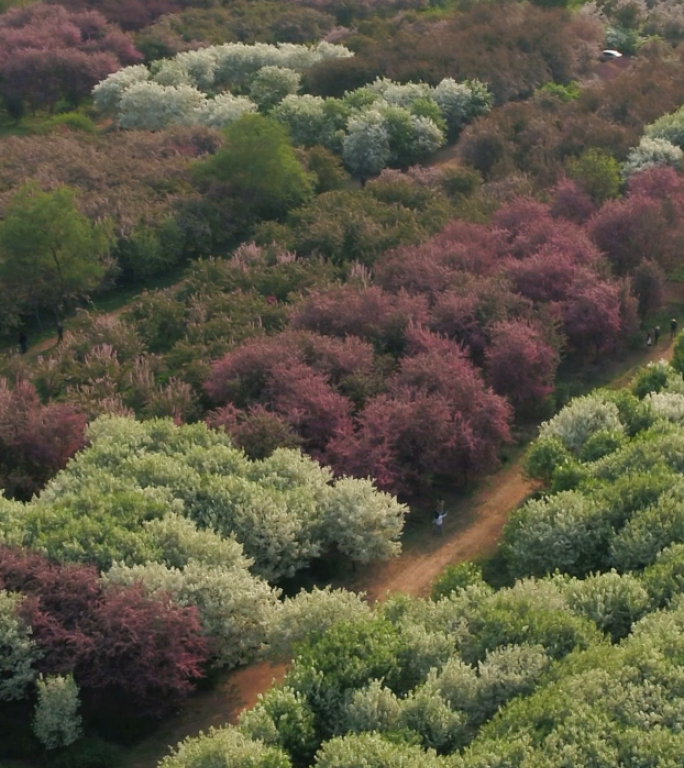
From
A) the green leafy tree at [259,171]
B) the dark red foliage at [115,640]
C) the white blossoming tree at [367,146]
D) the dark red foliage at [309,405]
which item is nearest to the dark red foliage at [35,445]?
the dark red foliage at [309,405]

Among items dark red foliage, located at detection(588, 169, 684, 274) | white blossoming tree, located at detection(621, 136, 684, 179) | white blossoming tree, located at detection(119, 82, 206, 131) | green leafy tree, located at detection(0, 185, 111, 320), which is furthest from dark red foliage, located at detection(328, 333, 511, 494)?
white blossoming tree, located at detection(119, 82, 206, 131)

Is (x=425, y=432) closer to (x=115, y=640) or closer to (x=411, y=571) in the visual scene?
(x=411, y=571)

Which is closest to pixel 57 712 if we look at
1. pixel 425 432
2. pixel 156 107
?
pixel 425 432

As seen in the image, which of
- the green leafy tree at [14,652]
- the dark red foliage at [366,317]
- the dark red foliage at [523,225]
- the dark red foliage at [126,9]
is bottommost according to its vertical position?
the green leafy tree at [14,652]

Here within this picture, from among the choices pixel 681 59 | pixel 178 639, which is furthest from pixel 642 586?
pixel 681 59

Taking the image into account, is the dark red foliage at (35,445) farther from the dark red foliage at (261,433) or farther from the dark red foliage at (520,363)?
the dark red foliage at (520,363)

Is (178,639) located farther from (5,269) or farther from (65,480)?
(5,269)

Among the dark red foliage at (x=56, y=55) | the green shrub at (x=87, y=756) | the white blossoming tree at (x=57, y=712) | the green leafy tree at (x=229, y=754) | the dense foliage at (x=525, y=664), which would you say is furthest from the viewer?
the dark red foliage at (x=56, y=55)

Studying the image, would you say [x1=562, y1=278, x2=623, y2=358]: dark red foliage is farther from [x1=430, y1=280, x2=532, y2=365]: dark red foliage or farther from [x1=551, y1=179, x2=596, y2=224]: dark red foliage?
[x1=551, y1=179, x2=596, y2=224]: dark red foliage
